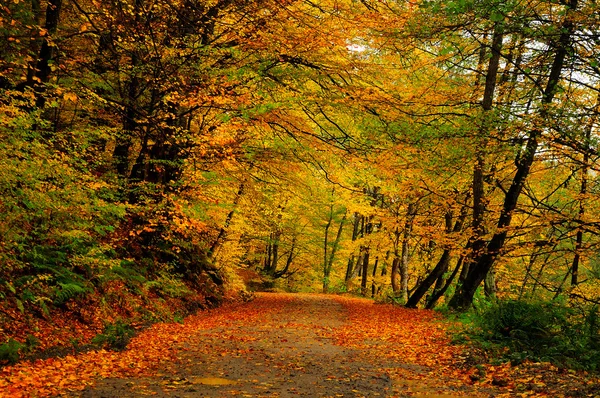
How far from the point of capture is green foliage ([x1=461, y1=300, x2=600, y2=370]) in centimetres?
741

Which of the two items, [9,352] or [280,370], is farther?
[280,370]

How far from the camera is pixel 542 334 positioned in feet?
27.0

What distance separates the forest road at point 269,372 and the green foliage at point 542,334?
179 centimetres

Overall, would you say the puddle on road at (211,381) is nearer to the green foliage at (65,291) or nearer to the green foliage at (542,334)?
the green foliage at (65,291)

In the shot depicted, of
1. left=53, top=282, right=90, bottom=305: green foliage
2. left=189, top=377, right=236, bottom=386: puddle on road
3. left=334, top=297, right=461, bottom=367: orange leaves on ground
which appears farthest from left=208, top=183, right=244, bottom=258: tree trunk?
left=189, top=377, right=236, bottom=386: puddle on road

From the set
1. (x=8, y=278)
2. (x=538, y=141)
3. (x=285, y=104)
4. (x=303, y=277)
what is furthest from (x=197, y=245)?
(x=303, y=277)

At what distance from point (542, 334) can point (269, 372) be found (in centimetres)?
486

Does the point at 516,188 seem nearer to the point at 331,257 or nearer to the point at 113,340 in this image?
the point at 113,340

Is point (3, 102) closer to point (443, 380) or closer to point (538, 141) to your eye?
point (443, 380)

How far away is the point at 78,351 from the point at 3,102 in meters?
5.06

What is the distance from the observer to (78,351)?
7.26 m

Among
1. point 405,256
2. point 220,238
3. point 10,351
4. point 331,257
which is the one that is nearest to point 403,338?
point 10,351

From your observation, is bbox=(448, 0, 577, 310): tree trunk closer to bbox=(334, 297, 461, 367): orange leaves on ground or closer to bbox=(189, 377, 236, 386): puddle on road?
bbox=(334, 297, 461, 367): orange leaves on ground

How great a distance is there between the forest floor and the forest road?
1cm
